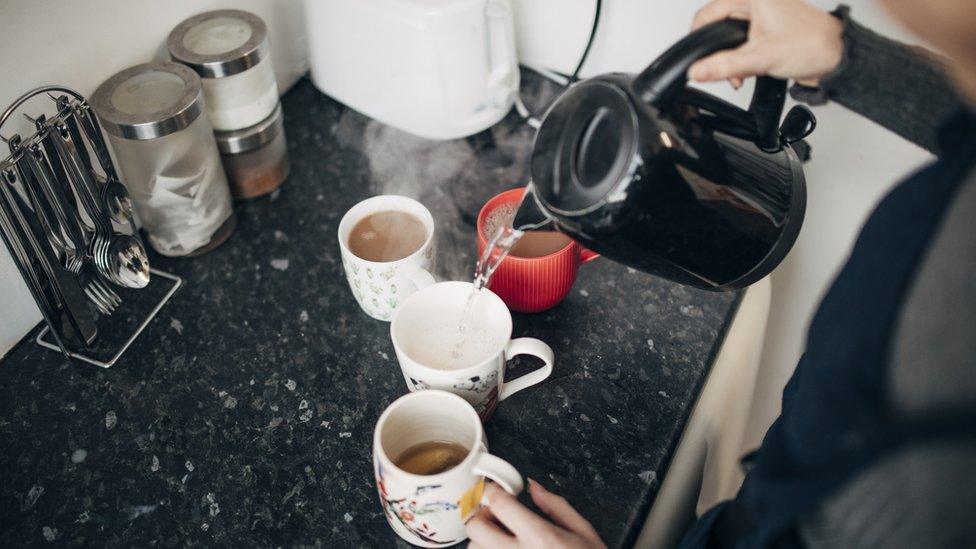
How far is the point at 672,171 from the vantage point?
553 millimetres

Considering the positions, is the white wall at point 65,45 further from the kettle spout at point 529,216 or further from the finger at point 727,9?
the finger at point 727,9

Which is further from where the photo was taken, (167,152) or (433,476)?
(167,152)

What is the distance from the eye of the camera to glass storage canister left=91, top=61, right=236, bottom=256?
0.75 m

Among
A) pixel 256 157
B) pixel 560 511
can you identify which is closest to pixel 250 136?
pixel 256 157

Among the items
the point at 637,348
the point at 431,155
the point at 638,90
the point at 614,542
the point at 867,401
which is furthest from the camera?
the point at 431,155

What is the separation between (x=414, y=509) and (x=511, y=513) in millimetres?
84

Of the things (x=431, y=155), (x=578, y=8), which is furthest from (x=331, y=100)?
(x=578, y=8)

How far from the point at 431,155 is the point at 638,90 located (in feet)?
1.75

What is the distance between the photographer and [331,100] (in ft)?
3.74

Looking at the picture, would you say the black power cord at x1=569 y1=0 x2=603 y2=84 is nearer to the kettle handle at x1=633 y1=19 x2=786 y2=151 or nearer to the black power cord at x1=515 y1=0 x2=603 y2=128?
the black power cord at x1=515 y1=0 x2=603 y2=128

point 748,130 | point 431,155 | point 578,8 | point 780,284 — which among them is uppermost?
point 748,130

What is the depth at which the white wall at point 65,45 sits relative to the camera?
710 millimetres

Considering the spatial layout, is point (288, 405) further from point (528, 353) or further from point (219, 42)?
point (219, 42)

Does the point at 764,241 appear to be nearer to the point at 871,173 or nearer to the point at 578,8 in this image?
the point at 871,173
